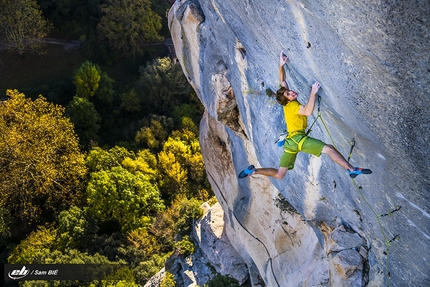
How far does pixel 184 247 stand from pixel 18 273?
310 inches

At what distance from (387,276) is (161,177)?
16312mm

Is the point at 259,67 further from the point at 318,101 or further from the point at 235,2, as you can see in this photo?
the point at 318,101

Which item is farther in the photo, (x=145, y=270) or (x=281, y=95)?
(x=145, y=270)

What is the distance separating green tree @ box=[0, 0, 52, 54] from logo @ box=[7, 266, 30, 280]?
15.1 meters

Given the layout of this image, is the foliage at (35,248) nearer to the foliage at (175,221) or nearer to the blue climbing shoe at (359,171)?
the foliage at (175,221)

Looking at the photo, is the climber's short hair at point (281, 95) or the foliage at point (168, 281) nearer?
the climber's short hair at point (281, 95)

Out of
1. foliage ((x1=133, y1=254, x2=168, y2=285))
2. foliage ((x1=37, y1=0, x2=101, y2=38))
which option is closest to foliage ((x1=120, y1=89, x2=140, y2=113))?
foliage ((x1=37, y1=0, x2=101, y2=38))

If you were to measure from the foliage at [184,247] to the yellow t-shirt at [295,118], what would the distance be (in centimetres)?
1339

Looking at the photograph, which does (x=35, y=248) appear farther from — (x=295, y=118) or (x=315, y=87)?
(x=315, y=87)

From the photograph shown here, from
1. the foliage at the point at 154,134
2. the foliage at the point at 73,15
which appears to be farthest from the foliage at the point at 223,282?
the foliage at the point at 73,15

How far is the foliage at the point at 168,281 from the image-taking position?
61.5ft

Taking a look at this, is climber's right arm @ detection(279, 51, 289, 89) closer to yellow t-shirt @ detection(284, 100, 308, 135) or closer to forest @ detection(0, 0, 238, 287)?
yellow t-shirt @ detection(284, 100, 308, 135)

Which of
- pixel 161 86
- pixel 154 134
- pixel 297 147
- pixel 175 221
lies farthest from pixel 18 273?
pixel 297 147

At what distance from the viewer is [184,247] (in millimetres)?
19672
